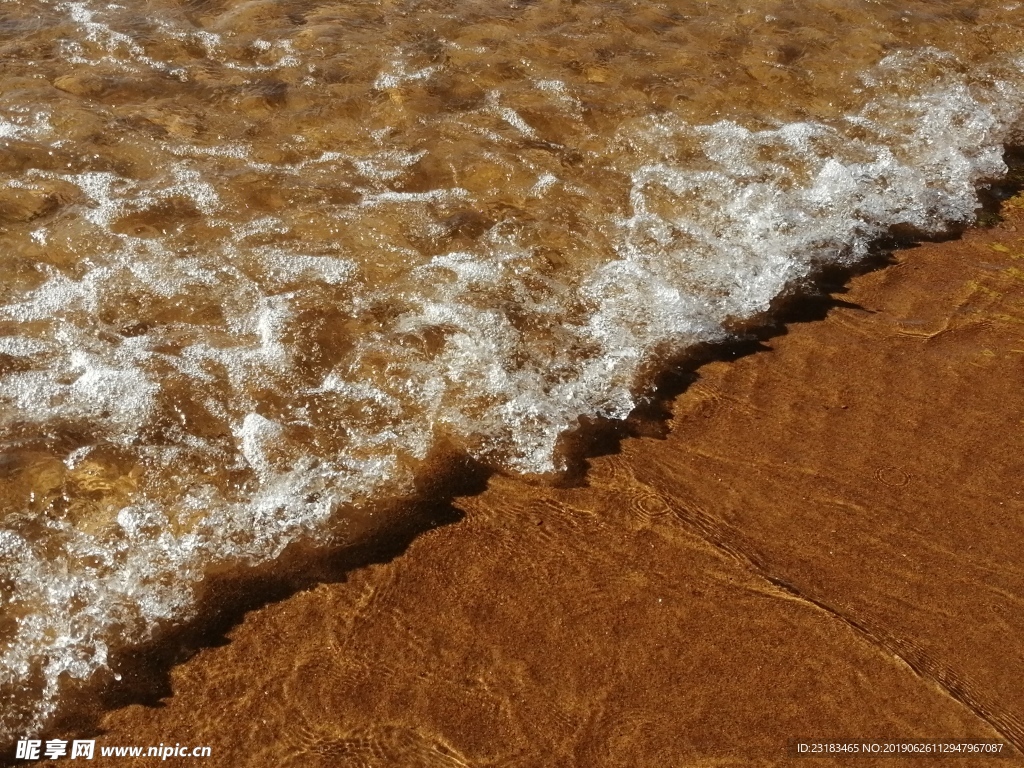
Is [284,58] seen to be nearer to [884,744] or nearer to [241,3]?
[241,3]

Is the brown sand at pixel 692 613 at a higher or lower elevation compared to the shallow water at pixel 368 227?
lower

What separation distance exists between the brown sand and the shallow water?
14.6 inches

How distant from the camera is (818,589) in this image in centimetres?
300

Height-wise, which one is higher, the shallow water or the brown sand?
the shallow water

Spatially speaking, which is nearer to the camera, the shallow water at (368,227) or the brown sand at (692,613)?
the brown sand at (692,613)

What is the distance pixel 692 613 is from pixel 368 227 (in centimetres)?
288

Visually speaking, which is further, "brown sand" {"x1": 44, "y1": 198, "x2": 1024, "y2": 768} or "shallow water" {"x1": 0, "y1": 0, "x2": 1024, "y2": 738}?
"shallow water" {"x1": 0, "y1": 0, "x2": 1024, "y2": 738}

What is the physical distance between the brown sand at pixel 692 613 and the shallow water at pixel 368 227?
37 cm

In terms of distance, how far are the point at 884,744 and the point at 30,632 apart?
3.01 meters

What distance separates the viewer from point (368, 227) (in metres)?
4.58

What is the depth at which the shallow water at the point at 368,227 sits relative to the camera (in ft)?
10.6

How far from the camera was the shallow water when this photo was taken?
10.6 ft

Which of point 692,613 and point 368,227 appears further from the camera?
point 368,227

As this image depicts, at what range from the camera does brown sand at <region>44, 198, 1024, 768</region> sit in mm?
2600
